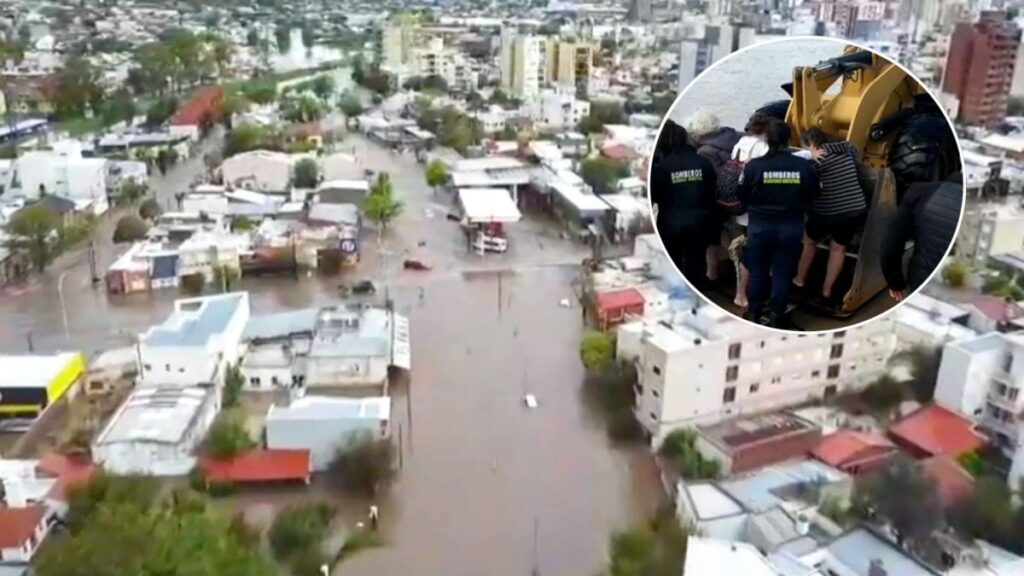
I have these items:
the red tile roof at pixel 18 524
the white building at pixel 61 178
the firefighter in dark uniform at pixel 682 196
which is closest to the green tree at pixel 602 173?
the white building at pixel 61 178

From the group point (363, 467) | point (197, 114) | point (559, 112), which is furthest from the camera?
point (559, 112)

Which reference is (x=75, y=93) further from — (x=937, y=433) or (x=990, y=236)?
(x=937, y=433)

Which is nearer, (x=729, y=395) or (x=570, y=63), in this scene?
(x=729, y=395)

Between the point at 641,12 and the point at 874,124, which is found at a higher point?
the point at 874,124

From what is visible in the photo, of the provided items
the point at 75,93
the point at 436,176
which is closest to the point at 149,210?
the point at 436,176

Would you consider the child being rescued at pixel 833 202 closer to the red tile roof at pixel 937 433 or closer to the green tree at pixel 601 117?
the red tile roof at pixel 937 433

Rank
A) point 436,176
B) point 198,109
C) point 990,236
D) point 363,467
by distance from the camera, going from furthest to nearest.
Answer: point 198,109, point 436,176, point 990,236, point 363,467

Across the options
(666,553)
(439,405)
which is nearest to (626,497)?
(666,553)

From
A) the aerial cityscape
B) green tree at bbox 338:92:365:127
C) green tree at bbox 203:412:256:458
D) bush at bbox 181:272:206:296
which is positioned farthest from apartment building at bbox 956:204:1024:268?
green tree at bbox 338:92:365:127
